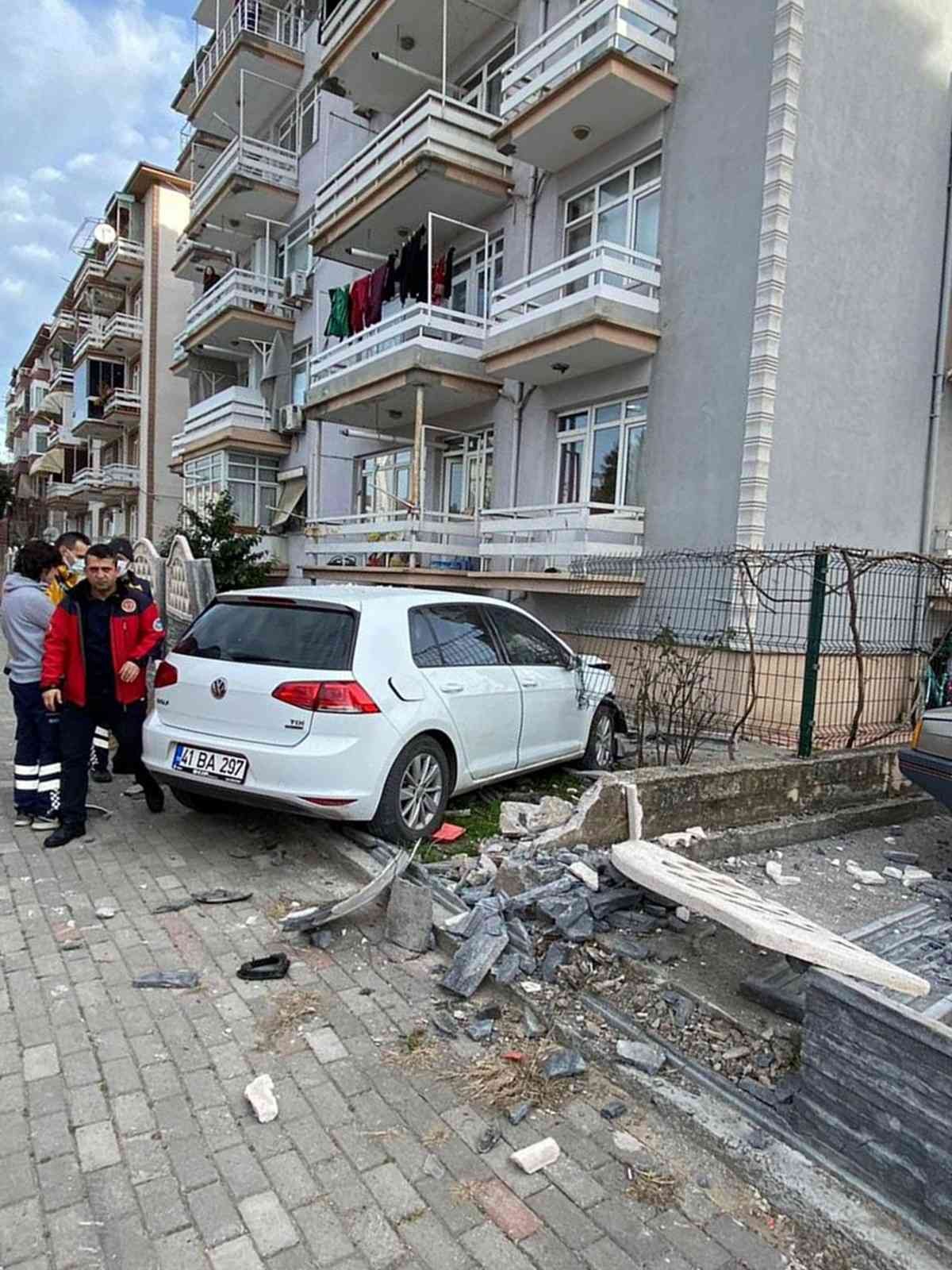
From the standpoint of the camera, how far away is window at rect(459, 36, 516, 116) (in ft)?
48.0

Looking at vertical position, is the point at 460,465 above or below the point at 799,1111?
above

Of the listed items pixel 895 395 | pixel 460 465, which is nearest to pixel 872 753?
pixel 895 395

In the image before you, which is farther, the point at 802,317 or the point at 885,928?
the point at 802,317

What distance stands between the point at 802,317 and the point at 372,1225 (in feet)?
34.7

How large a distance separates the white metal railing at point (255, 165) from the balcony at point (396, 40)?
4.38 m

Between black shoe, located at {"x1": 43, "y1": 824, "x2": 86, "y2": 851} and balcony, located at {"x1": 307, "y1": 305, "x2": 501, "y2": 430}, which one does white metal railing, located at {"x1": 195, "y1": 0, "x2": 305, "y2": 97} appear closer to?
balcony, located at {"x1": 307, "y1": 305, "x2": 501, "y2": 430}

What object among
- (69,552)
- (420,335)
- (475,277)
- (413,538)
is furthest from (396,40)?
(69,552)

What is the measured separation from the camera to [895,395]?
11.3m

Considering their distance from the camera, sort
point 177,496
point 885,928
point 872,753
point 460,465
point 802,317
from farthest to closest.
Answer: point 177,496, point 460,465, point 802,317, point 872,753, point 885,928

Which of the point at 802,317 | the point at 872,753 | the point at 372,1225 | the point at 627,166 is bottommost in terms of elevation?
the point at 372,1225

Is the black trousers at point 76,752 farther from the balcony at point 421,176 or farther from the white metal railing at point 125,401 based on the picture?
the white metal railing at point 125,401

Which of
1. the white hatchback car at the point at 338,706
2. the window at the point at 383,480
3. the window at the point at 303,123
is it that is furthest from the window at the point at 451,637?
→ the window at the point at 303,123

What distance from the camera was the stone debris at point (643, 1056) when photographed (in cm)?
286

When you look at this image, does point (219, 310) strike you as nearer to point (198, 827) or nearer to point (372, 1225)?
point (198, 827)
